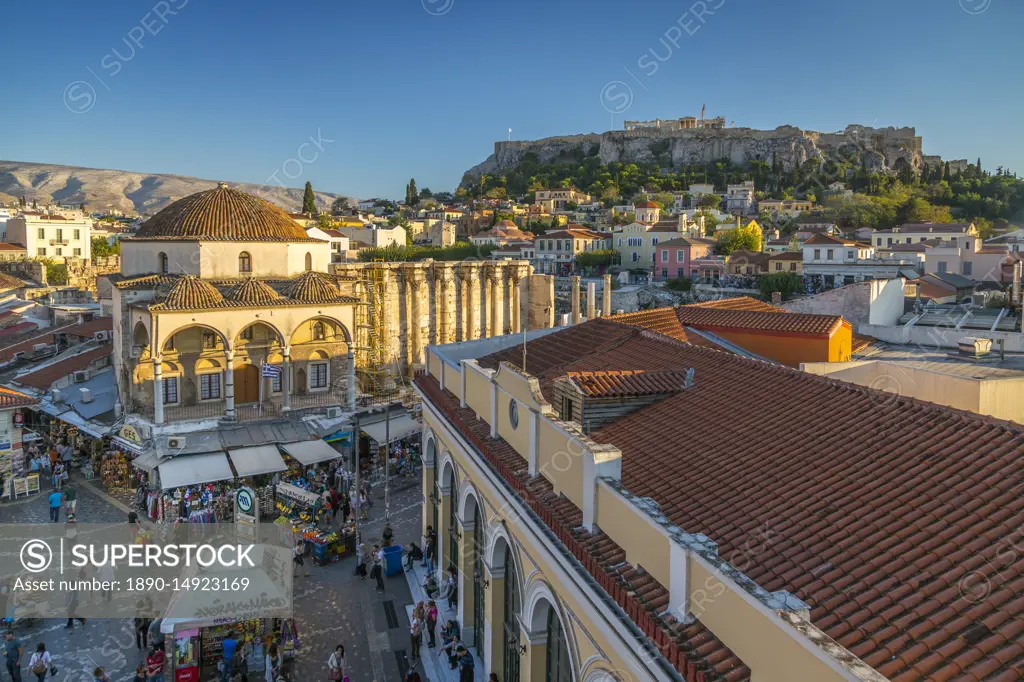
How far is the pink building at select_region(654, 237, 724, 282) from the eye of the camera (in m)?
70.1

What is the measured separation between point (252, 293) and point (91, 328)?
12525 mm

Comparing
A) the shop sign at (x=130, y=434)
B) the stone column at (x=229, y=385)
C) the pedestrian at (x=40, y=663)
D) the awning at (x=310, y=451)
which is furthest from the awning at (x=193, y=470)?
the pedestrian at (x=40, y=663)

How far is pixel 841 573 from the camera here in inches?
212

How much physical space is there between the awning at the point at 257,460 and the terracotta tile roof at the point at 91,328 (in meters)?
14.1

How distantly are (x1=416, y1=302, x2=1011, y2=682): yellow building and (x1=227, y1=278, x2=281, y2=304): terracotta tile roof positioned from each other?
1413cm

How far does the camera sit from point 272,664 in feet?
38.5

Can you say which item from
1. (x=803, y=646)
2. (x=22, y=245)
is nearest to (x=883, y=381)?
(x=803, y=646)

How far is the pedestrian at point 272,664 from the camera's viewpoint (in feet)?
38.0

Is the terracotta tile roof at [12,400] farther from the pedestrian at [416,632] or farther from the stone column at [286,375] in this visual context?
the pedestrian at [416,632]

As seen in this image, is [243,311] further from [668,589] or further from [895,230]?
[895,230]

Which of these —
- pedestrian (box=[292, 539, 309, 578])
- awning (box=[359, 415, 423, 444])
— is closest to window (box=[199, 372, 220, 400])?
awning (box=[359, 415, 423, 444])

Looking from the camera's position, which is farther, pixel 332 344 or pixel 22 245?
pixel 22 245

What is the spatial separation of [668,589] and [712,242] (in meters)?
72.9

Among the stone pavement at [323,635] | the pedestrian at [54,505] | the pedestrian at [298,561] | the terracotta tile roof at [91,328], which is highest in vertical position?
the terracotta tile roof at [91,328]
